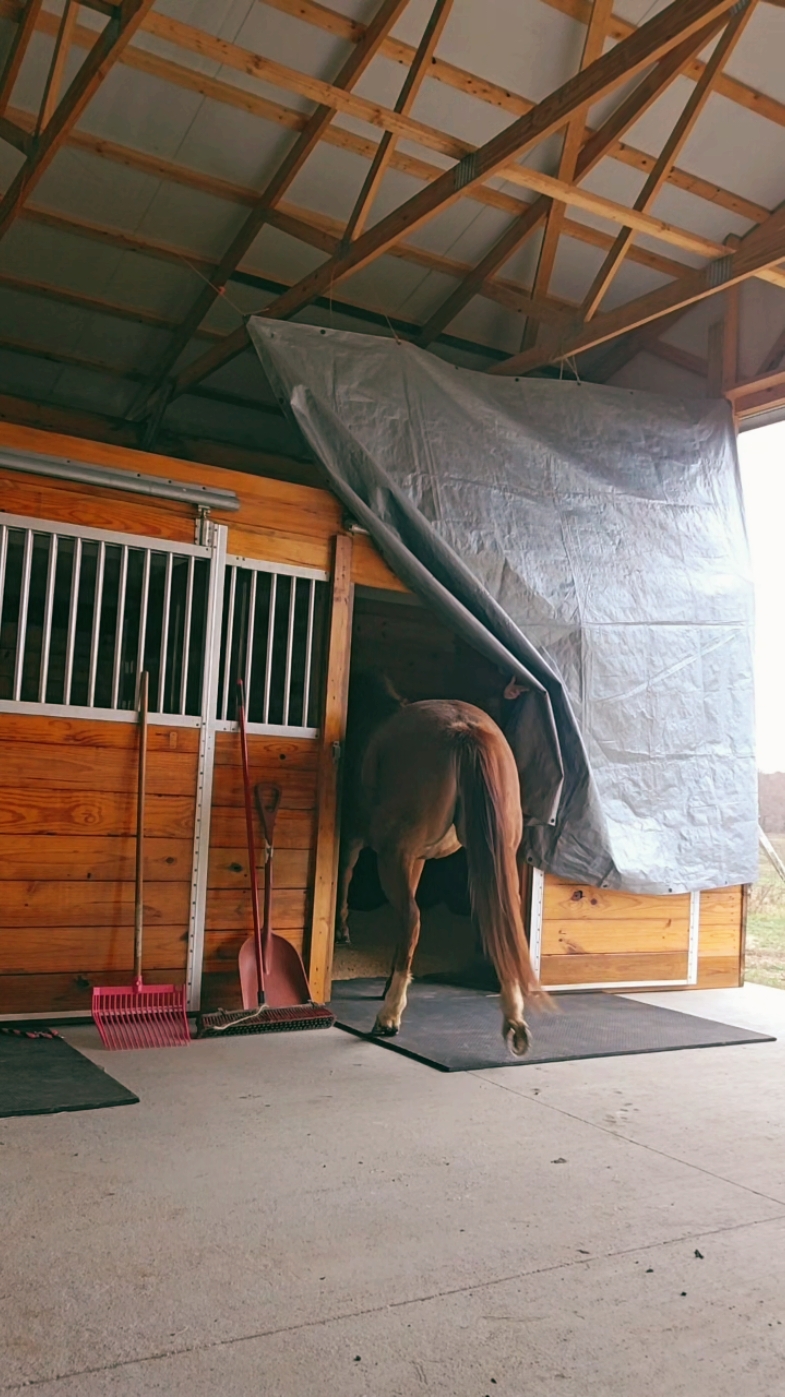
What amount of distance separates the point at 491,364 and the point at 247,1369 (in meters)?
5.86

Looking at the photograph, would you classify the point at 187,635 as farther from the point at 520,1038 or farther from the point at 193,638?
the point at 520,1038

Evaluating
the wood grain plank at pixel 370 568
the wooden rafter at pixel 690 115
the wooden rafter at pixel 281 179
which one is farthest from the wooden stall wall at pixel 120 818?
the wooden rafter at pixel 690 115

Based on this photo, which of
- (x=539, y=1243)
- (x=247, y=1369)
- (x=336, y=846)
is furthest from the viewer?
(x=336, y=846)

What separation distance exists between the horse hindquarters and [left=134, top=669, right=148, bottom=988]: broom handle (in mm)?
1122

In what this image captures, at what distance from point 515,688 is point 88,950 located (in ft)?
6.54

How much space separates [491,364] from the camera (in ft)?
21.2

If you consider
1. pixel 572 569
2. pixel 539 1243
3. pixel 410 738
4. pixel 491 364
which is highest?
pixel 491 364

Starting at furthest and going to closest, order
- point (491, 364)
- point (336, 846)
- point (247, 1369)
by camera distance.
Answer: point (491, 364), point (336, 846), point (247, 1369)

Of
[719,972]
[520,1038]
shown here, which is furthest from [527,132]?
[719,972]

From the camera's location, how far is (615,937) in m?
4.92

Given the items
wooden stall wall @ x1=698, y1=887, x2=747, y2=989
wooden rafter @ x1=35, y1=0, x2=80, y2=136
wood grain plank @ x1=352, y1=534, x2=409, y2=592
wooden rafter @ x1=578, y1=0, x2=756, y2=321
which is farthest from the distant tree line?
wooden rafter @ x1=35, y1=0, x2=80, y2=136

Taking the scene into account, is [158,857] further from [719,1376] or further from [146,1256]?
[719,1376]

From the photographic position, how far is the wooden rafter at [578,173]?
12.8ft

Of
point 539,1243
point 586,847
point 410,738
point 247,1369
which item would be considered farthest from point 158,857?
point 247,1369
